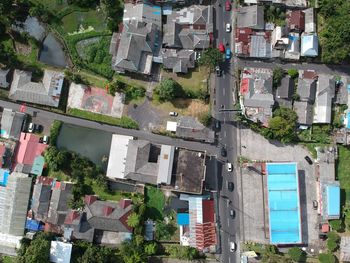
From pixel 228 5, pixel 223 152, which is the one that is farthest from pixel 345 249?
pixel 228 5

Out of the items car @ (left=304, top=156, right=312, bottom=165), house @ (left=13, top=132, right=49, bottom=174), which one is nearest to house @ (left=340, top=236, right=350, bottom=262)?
car @ (left=304, top=156, right=312, bottom=165)

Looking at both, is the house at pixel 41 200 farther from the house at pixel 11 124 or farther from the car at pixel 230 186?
the car at pixel 230 186

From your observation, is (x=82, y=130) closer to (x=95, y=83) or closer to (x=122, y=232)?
(x=95, y=83)

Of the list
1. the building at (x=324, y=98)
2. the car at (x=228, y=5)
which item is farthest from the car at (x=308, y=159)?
the car at (x=228, y=5)

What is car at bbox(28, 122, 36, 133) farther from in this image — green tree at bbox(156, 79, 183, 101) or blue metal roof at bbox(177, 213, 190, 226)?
blue metal roof at bbox(177, 213, 190, 226)

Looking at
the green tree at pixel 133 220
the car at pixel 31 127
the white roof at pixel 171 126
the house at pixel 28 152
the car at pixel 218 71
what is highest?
the car at pixel 218 71
